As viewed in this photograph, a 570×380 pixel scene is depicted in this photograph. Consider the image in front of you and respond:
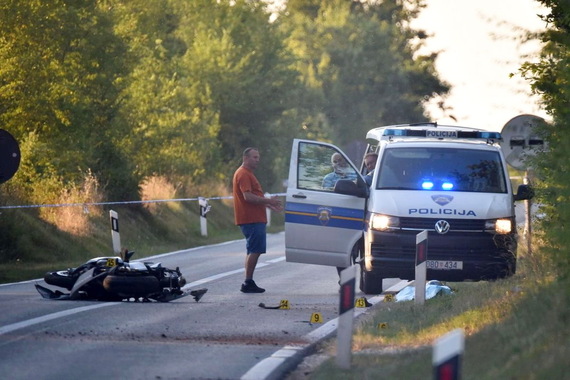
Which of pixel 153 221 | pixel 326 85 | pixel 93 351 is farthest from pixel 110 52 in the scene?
pixel 326 85

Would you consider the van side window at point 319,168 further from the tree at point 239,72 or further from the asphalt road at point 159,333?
the tree at point 239,72

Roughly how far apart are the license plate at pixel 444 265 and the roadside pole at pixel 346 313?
6.69m

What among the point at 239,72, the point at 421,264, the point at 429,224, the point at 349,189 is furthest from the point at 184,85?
the point at 421,264

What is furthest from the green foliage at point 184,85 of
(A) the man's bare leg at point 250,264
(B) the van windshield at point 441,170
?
(B) the van windshield at point 441,170

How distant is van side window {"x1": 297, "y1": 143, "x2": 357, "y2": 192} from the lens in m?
18.1

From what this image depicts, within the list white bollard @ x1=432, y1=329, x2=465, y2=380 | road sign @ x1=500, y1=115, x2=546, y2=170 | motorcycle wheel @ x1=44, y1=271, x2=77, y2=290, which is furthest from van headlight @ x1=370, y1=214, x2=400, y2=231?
white bollard @ x1=432, y1=329, x2=465, y2=380

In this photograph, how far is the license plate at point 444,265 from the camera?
16.6 metres

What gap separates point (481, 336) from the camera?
33.9ft

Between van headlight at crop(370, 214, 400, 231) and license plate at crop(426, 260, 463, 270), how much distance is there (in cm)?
65

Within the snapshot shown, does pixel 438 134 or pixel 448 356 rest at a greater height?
pixel 438 134

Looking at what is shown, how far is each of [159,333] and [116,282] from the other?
2.77m

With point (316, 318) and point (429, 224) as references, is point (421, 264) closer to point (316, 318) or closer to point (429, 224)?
point (316, 318)

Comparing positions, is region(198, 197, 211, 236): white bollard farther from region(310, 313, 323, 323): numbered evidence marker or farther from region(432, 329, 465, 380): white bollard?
region(432, 329, 465, 380): white bollard

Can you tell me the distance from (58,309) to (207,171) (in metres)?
32.5
